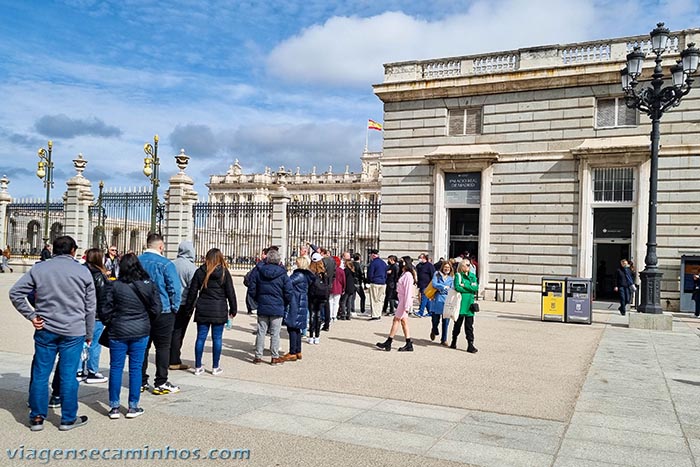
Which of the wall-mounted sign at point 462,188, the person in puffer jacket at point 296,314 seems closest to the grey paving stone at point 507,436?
the person in puffer jacket at point 296,314

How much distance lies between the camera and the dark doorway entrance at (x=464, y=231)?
75.7ft

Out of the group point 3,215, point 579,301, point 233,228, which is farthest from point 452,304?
point 3,215

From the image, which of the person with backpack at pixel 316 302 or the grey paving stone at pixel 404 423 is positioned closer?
the grey paving stone at pixel 404 423

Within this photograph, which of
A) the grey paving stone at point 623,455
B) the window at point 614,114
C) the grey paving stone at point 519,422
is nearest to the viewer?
the grey paving stone at point 623,455

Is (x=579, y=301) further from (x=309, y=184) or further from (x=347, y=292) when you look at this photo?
(x=309, y=184)

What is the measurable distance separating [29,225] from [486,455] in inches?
1479

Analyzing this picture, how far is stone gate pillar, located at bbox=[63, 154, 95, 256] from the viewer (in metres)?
29.5

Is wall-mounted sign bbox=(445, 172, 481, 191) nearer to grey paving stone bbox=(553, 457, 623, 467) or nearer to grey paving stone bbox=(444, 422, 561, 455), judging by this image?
grey paving stone bbox=(444, 422, 561, 455)

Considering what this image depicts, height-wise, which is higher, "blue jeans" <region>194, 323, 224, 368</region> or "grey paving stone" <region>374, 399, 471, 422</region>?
"blue jeans" <region>194, 323, 224, 368</region>

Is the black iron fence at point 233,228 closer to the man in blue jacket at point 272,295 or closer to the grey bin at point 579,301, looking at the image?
the grey bin at point 579,301

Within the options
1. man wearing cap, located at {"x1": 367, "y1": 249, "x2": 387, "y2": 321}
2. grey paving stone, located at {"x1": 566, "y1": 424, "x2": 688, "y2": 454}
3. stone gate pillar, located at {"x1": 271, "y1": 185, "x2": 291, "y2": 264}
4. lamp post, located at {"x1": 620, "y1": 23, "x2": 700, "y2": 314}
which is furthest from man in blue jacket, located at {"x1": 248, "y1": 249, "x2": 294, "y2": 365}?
stone gate pillar, located at {"x1": 271, "y1": 185, "x2": 291, "y2": 264}

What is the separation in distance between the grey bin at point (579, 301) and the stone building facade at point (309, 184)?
167 feet

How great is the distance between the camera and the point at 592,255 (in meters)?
20.9

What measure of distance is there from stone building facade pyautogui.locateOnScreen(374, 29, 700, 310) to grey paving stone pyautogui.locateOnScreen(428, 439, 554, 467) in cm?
1589
